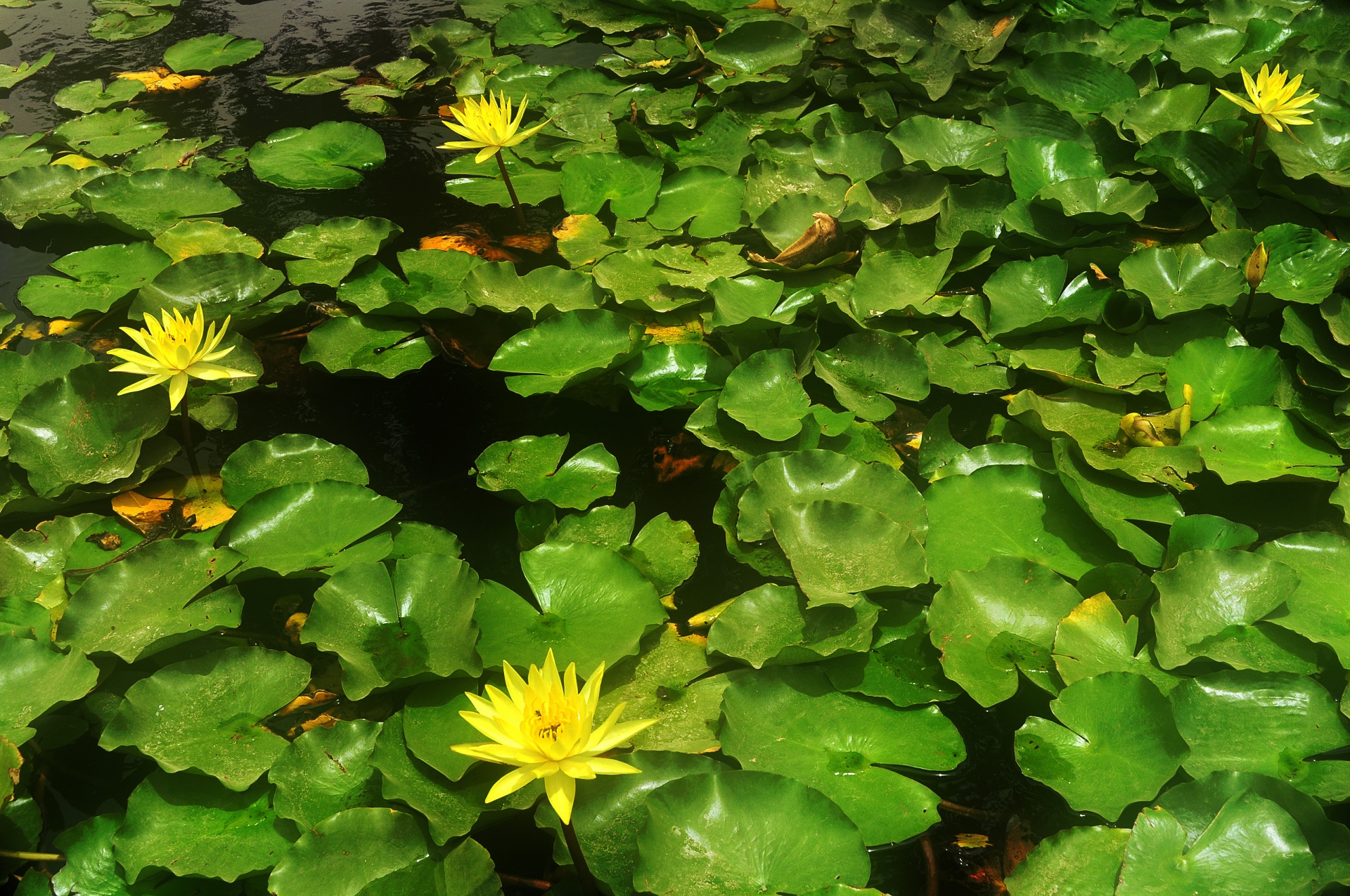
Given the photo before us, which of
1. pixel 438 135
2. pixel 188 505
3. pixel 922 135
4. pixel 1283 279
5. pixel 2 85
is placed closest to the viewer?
pixel 188 505

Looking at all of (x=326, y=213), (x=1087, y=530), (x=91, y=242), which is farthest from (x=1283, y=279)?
(x=91, y=242)

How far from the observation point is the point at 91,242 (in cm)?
257

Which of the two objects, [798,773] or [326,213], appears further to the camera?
[326,213]

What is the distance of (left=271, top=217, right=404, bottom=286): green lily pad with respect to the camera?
232 centimetres

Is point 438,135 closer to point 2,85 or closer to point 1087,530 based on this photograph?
point 2,85

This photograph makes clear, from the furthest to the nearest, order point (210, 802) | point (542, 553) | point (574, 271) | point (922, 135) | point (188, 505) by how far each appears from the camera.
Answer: point (922, 135) < point (574, 271) < point (188, 505) < point (542, 553) < point (210, 802)

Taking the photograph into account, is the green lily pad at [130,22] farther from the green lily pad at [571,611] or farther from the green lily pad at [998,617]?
the green lily pad at [998,617]

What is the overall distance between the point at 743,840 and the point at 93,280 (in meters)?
2.19

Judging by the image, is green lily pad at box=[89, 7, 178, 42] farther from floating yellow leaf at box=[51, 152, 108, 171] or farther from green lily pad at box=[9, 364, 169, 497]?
green lily pad at box=[9, 364, 169, 497]

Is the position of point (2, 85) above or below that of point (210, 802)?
above

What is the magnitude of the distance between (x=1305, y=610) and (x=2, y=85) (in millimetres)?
4252

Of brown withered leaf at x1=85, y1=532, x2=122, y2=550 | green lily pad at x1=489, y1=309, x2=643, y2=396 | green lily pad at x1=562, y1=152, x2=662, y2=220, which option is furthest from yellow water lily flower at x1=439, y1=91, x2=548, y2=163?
brown withered leaf at x1=85, y1=532, x2=122, y2=550

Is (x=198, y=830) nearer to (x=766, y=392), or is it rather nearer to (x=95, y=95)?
(x=766, y=392)

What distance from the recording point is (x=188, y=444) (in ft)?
6.26
